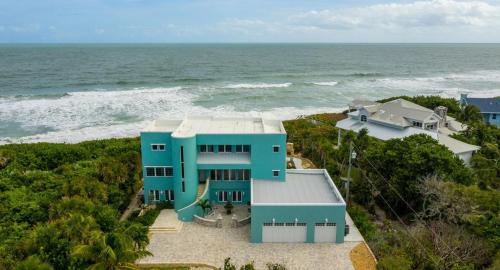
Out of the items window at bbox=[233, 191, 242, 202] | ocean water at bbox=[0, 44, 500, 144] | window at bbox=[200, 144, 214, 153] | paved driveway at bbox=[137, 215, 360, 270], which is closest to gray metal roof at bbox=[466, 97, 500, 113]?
ocean water at bbox=[0, 44, 500, 144]

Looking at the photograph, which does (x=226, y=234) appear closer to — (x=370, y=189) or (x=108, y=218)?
(x=108, y=218)

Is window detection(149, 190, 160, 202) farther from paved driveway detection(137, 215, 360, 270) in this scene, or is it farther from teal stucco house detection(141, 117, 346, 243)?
paved driveway detection(137, 215, 360, 270)

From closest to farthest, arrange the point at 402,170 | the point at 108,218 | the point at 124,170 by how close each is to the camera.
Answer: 1. the point at 108,218
2. the point at 402,170
3. the point at 124,170

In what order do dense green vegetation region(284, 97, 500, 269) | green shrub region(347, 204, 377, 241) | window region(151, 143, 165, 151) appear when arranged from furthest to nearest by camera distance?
window region(151, 143, 165, 151) → green shrub region(347, 204, 377, 241) → dense green vegetation region(284, 97, 500, 269)

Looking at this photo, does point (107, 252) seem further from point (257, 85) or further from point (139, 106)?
point (257, 85)

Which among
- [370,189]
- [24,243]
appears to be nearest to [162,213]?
[24,243]

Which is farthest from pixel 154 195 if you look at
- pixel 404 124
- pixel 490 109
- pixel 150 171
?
pixel 490 109
